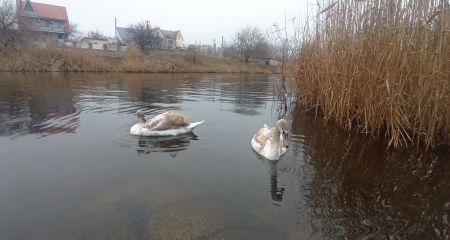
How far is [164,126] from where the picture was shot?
8508mm

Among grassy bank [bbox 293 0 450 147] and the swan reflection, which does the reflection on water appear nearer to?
the swan reflection

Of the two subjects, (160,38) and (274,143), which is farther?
(160,38)

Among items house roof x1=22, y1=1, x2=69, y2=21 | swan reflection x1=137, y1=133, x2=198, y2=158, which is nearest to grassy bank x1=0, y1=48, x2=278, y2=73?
house roof x1=22, y1=1, x2=69, y2=21

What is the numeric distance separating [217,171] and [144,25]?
55.2 metres

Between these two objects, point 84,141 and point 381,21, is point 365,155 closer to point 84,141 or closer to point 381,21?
point 381,21

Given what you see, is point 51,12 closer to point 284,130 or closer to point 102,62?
point 102,62

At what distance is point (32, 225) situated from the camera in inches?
172

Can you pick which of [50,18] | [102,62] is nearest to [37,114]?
[102,62]

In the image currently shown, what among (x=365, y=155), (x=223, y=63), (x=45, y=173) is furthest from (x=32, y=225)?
(x=223, y=63)

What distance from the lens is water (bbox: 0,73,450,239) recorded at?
4.45 meters

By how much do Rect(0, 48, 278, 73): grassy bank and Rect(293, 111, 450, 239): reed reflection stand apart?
107 feet

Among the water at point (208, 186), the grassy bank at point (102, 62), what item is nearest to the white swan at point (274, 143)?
the water at point (208, 186)

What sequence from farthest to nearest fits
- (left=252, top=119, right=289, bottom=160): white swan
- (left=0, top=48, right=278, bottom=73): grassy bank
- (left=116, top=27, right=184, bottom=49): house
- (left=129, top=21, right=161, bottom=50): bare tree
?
(left=116, top=27, right=184, bottom=49): house → (left=129, top=21, right=161, bottom=50): bare tree → (left=0, top=48, right=278, bottom=73): grassy bank → (left=252, top=119, right=289, bottom=160): white swan

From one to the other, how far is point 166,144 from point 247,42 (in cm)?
5882
